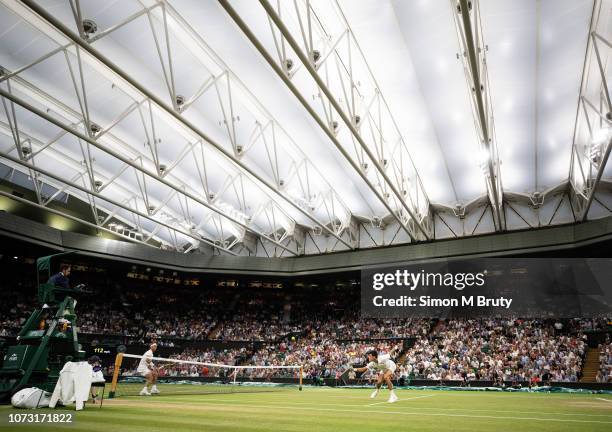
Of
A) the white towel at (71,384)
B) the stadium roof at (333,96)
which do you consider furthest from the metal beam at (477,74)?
the white towel at (71,384)

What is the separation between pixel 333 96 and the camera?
1522 cm

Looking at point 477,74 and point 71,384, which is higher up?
point 477,74

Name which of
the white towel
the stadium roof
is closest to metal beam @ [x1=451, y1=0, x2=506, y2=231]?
the stadium roof

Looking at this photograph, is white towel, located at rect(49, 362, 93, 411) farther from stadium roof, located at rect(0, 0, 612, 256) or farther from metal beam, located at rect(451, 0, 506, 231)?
metal beam, located at rect(451, 0, 506, 231)

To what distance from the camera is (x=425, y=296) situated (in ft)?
122

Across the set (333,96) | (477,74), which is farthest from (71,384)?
(477,74)

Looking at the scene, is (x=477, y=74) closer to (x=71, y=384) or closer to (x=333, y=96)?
(x=333, y=96)

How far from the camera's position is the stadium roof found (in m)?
14.9

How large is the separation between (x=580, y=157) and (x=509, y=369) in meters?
13.4

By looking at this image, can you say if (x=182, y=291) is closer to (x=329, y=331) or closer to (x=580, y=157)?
(x=329, y=331)

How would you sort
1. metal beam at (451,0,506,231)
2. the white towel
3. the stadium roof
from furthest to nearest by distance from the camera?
the stadium roof
metal beam at (451,0,506,231)
the white towel

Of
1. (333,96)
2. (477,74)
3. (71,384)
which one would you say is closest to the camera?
(71,384)

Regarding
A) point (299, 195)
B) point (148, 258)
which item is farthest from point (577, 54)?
point (148, 258)

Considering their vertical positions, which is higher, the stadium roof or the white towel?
the stadium roof
